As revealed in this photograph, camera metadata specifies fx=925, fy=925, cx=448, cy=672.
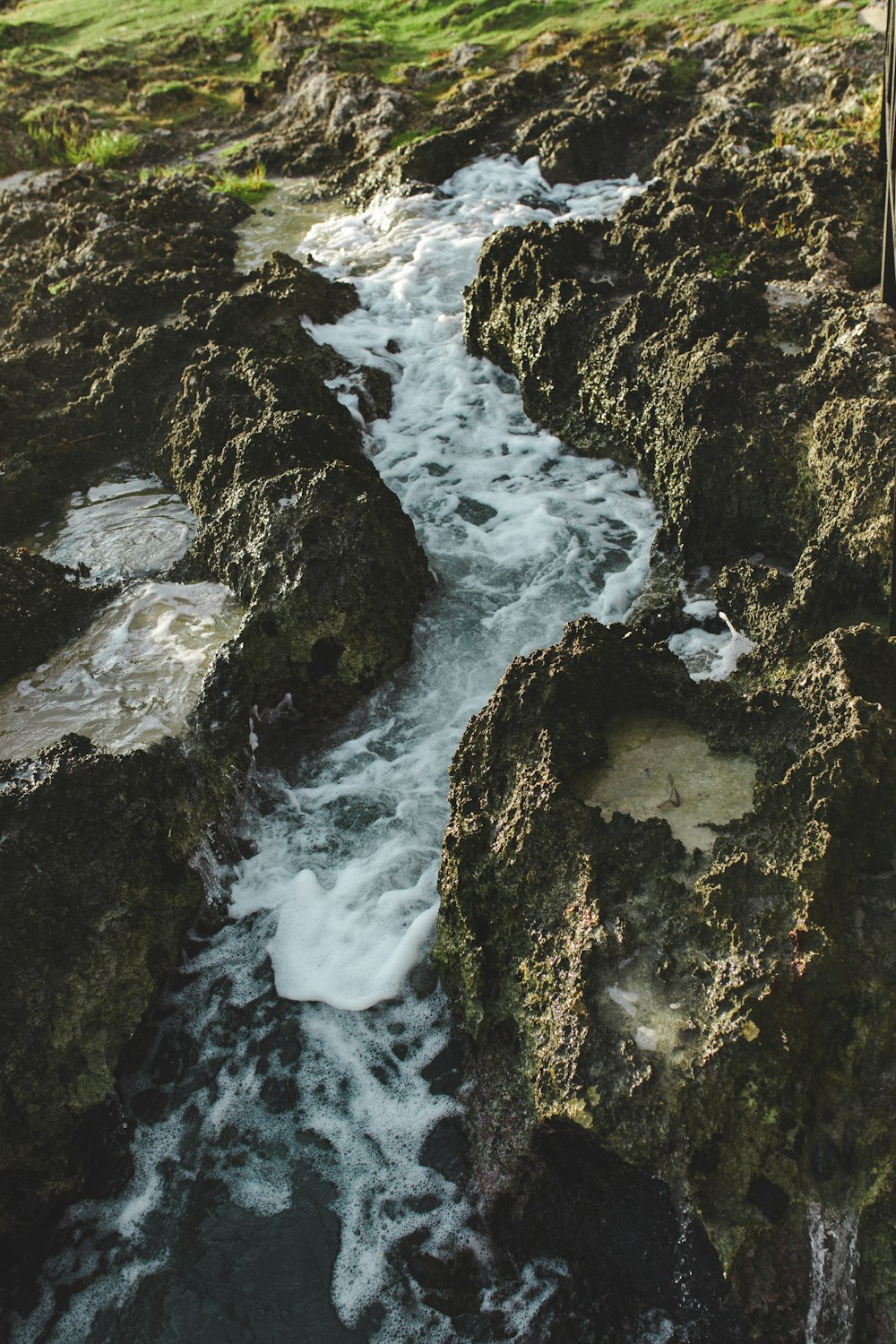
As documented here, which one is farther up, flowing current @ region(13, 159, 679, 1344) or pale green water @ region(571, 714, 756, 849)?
pale green water @ region(571, 714, 756, 849)

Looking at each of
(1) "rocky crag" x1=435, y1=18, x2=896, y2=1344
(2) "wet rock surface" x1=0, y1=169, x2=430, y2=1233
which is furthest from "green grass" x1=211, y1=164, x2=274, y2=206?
(1) "rocky crag" x1=435, y1=18, x2=896, y2=1344

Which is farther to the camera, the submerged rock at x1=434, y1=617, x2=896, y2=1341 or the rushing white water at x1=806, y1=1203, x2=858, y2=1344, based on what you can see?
the submerged rock at x1=434, y1=617, x2=896, y2=1341

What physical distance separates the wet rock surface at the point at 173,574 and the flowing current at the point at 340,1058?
12.6 inches

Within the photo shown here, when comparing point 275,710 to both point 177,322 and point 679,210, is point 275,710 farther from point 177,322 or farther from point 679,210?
point 679,210

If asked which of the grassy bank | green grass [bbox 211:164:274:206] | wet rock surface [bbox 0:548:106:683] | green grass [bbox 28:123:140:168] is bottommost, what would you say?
wet rock surface [bbox 0:548:106:683]

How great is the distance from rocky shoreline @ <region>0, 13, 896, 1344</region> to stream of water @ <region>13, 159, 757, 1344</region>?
0.28 meters

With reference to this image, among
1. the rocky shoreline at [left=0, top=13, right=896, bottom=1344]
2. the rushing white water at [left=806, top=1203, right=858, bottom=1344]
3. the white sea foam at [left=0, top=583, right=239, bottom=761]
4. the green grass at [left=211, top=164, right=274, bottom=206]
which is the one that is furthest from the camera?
the green grass at [left=211, top=164, right=274, bottom=206]

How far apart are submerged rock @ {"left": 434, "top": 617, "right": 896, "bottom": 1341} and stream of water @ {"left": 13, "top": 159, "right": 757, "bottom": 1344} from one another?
37 cm

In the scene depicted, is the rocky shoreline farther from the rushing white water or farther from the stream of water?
the stream of water

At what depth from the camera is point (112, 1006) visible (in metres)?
5.08

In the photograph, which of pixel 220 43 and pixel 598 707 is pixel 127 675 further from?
pixel 220 43

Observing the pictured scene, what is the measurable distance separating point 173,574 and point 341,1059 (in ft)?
14.0

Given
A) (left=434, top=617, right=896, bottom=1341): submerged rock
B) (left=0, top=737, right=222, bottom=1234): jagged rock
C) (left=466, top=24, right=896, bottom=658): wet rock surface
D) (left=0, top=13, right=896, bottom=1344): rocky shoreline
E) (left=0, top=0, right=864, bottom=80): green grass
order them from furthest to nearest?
(left=0, top=0, right=864, bottom=80): green grass
(left=466, top=24, right=896, bottom=658): wet rock surface
(left=0, top=737, right=222, bottom=1234): jagged rock
(left=0, top=13, right=896, bottom=1344): rocky shoreline
(left=434, top=617, right=896, bottom=1341): submerged rock

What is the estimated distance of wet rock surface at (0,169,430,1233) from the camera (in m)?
4.90
